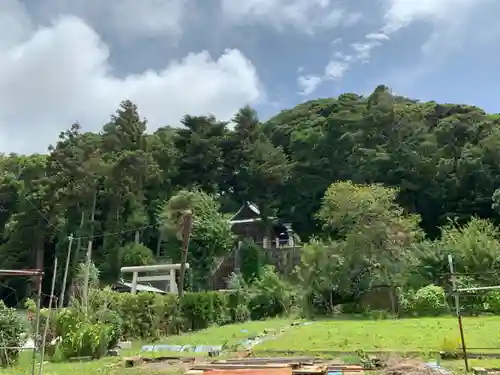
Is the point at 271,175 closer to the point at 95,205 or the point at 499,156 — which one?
the point at 95,205

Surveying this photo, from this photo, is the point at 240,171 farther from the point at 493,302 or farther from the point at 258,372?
the point at 258,372

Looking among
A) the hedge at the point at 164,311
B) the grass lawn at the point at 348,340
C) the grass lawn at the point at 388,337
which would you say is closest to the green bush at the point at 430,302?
the grass lawn at the point at 348,340

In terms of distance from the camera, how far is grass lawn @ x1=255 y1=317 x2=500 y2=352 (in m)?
11.9

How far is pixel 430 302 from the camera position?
20.9 m

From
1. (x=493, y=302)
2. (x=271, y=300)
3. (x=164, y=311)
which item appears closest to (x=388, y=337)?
(x=164, y=311)

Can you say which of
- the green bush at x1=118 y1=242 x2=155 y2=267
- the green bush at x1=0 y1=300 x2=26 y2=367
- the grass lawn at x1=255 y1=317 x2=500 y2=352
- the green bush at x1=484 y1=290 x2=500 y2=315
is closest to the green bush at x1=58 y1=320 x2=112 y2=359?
the green bush at x1=0 y1=300 x2=26 y2=367

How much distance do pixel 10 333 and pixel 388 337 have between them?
9.19 metres

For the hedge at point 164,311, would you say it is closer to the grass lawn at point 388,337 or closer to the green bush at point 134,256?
the grass lawn at point 388,337

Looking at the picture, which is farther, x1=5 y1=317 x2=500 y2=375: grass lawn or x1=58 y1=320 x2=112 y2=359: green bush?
x1=58 y1=320 x2=112 y2=359: green bush

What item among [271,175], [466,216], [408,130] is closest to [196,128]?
[271,175]

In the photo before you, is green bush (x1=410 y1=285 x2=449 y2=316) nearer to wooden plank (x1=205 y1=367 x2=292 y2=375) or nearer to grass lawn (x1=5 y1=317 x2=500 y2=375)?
grass lawn (x1=5 y1=317 x2=500 y2=375)

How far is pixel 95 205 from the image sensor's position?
3453 cm

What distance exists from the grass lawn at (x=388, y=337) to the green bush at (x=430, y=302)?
10.2 feet

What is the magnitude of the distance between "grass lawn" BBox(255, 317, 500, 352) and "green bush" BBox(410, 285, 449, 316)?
3096 mm
